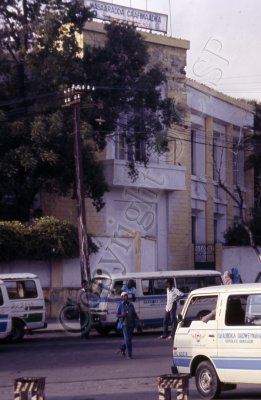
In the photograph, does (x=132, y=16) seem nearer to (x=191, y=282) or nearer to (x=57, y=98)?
(x=57, y=98)

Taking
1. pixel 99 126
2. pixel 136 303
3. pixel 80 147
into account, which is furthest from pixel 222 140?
pixel 136 303

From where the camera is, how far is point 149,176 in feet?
143

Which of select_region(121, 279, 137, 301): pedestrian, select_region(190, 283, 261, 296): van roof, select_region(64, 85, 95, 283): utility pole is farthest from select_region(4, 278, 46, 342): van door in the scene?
select_region(190, 283, 261, 296): van roof

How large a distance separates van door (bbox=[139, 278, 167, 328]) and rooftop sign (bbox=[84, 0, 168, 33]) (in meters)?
16.8

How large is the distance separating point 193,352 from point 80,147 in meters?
19.1

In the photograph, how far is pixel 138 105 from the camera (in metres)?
40.0

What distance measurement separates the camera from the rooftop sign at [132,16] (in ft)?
144

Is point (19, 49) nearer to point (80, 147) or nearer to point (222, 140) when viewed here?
point (80, 147)

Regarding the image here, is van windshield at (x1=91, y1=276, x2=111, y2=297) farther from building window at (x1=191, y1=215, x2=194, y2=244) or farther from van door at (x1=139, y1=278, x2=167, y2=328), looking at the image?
building window at (x1=191, y1=215, x2=194, y2=244)

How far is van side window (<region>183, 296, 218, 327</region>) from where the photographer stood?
16.4 m

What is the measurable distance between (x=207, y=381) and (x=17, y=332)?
528 inches

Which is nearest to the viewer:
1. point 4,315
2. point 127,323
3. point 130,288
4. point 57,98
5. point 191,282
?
point 127,323

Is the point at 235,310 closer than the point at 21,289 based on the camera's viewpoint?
Yes

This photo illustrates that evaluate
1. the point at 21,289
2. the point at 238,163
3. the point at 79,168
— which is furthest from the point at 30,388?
the point at 238,163
